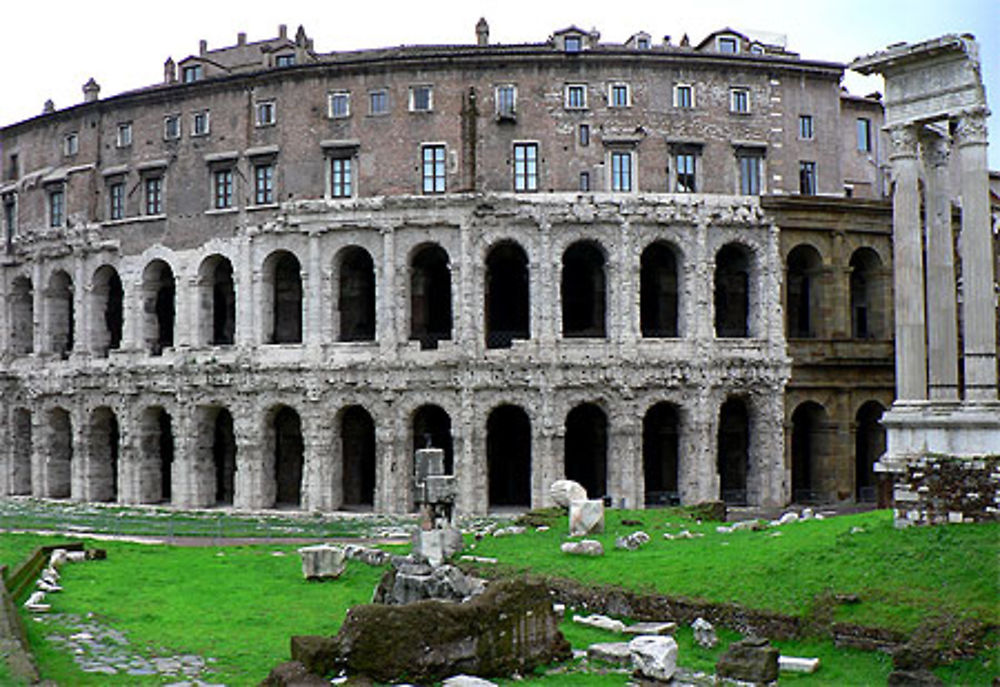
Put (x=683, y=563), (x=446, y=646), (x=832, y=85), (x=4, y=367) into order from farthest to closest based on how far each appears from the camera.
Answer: (x=4, y=367) → (x=832, y=85) → (x=683, y=563) → (x=446, y=646)

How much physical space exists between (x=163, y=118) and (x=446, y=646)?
3304 centimetres

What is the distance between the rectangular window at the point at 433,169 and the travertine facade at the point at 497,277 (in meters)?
0.11

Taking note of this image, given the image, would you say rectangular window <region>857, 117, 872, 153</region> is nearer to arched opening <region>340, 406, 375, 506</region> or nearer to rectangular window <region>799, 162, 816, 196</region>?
rectangular window <region>799, 162, 816, 196</region>

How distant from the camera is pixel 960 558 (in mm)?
16453

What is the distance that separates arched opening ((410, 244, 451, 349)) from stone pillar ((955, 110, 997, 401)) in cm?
2119

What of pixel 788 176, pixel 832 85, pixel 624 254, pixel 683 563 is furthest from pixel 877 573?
pixel 832 85

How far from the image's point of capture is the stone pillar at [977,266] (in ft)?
→ 65.1

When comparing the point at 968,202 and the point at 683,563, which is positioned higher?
the point at 968,202

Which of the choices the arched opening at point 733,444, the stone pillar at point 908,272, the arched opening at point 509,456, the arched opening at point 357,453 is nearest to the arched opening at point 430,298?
the arched opening at point 357,453

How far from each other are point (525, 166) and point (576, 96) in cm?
318

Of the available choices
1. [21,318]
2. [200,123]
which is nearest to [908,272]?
[200,123]

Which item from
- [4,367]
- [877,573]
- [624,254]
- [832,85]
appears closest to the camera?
[877,573]

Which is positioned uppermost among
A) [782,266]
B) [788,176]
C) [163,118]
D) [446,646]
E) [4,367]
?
[163,118]

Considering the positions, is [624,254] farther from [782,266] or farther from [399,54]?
[399,54]
